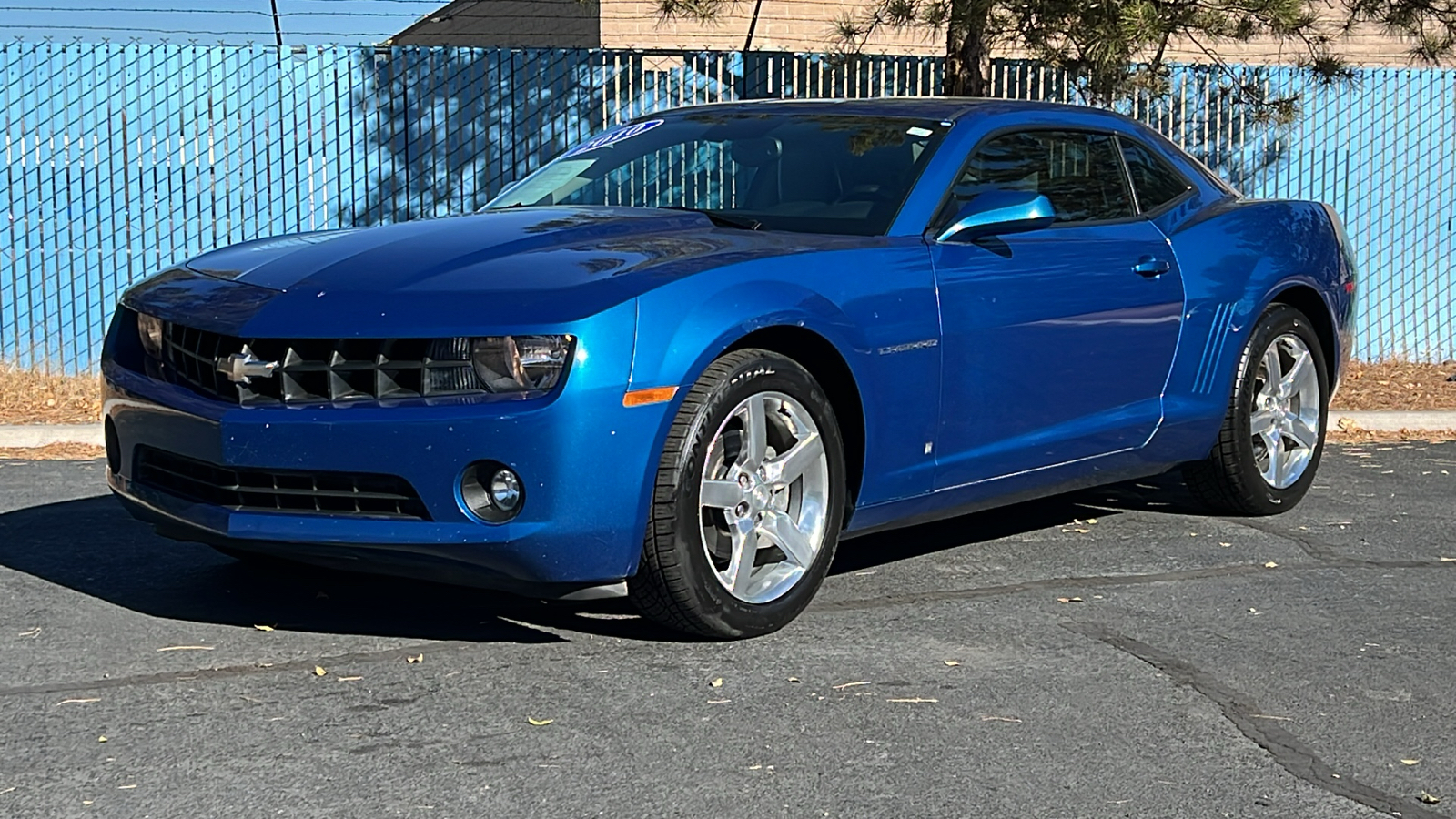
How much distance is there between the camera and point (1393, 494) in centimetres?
780

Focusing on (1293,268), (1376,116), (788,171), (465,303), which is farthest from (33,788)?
(1376,116)

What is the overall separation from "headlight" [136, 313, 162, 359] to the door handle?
3187 mm

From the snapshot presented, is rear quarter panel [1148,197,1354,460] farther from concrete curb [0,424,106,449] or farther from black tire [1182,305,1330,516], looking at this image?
concrete curb [0,424,106,449]

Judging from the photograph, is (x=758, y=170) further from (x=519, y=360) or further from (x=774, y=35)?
(x=774, y=35)

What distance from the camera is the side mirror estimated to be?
552 cm

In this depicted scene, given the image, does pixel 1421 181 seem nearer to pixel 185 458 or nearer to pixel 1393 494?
pixel 1393 494

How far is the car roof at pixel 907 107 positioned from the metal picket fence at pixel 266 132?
5.27 meters

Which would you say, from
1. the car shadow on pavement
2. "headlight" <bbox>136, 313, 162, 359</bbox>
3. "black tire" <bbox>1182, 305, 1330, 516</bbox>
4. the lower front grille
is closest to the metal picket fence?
the car shadow on pavement

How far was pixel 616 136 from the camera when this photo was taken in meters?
6.59

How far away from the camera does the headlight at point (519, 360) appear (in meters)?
4.39

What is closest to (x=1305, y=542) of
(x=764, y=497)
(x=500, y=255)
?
(x=764, y=497)

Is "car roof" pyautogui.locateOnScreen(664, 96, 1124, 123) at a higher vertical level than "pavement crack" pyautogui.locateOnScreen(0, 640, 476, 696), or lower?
higher

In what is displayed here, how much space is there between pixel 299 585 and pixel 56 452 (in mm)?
3953

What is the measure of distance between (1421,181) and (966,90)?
394 centimetres
